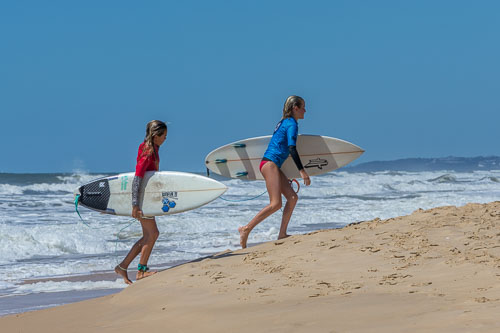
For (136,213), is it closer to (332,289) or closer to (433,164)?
(332,289)

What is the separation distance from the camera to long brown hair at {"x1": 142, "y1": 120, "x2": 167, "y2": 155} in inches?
228

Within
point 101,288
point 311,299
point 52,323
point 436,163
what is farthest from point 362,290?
point 436,163

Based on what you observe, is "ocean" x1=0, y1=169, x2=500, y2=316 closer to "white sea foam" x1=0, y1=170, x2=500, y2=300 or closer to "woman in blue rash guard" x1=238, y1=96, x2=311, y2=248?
"white sea foam" x1=0, y1=170, x2=500, y2=300

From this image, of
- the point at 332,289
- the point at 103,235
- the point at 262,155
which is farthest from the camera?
the point at 103,235

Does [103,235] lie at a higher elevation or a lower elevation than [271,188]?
lower

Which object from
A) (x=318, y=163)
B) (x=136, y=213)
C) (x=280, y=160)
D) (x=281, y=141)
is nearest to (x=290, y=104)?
(x=281, y=141)

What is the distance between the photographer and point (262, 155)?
771 centimetres

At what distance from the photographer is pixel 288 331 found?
3191 mm

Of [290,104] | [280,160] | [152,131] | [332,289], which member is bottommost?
[332,289]

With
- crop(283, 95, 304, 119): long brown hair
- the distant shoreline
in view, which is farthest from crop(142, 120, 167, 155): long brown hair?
the distant shoreline

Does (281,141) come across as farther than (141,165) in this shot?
Yes

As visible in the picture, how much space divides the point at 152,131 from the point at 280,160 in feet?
4.60

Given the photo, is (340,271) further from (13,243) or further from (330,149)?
(13,243)

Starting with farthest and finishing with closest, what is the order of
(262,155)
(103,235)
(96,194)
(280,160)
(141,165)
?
(103,235) → (262,155) → (96,194) → (280,160) → (141,165)
